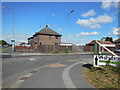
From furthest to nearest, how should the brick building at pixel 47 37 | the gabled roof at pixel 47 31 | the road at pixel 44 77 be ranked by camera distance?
1. the gabled roof at pixel 47 31
2. the brick building at pixel 47 37
3. the road at pixel 44 77

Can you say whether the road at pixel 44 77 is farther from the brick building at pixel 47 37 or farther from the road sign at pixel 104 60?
the brick building at pixel 47 37

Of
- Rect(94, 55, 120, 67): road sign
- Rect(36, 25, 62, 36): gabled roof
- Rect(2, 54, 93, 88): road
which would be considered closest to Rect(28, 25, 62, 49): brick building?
Rect(36, 25, 62, 36): gabled roof

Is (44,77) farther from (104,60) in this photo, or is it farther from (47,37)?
(47,37)

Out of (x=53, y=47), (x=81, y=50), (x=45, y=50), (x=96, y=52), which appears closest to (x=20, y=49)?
(x=45, y=50)

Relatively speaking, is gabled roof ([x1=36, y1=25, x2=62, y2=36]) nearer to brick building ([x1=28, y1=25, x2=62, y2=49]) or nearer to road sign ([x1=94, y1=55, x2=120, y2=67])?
brick building ([x1=28, y1=25, x2=62, y2=49])

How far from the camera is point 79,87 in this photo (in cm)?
480

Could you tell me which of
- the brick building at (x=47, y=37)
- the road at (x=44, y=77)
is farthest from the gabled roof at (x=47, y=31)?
the road at (x=44, y=77)

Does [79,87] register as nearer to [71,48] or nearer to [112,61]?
[112,61]

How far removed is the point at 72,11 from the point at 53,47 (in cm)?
1048

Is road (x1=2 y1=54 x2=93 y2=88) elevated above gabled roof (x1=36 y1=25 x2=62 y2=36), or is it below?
below

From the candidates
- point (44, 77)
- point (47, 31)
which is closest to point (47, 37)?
point (47, 31)

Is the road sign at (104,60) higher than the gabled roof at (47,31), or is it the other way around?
the gabled roof at (47,31)

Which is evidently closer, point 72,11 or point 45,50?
point 72,11

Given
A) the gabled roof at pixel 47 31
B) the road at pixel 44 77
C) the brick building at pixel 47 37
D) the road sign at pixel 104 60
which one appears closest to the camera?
the road at pixel 44 77
